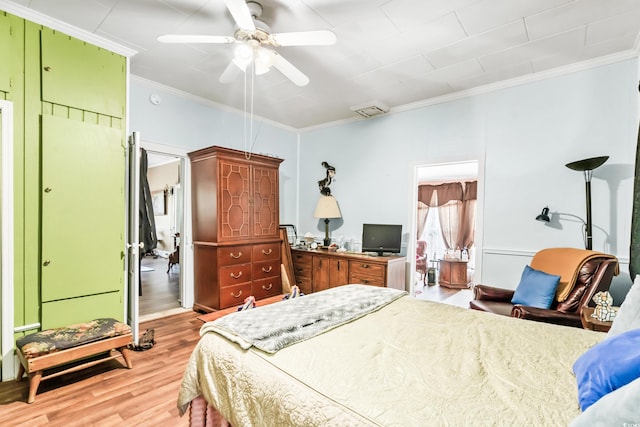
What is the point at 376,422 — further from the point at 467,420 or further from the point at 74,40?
the point at 74,40

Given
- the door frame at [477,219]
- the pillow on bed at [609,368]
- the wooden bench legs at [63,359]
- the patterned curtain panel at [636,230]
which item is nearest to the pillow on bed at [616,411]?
the pillow on bed at [609,368]

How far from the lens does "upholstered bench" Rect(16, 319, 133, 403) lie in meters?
2.03

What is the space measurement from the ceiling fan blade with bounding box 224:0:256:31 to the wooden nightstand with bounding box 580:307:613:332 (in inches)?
118

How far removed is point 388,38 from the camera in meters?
2.58

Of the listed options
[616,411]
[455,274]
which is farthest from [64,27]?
[455,274]

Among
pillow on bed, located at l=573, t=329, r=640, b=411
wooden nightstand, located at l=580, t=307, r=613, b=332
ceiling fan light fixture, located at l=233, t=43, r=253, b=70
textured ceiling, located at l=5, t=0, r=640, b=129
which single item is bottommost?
wooden nightstand, located at l=580, t=307, r=613, b=332

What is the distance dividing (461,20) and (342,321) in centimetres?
241

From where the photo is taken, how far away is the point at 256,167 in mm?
4156

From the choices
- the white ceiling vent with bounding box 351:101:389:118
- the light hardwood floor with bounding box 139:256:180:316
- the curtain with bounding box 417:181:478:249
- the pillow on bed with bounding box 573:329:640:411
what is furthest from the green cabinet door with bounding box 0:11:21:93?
the curtain with bounding box 417:181:478:249

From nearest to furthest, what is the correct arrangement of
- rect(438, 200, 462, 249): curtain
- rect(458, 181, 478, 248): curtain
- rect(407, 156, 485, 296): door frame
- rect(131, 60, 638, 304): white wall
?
rect(131, 60, 638, 304): white wall, rect(407, 156, 485, 296): door frame, rect(458, 181, 478, 248): curtain, rect(438, 200, 462, 249): curtain

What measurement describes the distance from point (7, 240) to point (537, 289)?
4.22 meters

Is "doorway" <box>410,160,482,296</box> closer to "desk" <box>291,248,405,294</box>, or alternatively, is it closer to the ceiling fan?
"desk" <box>291,248,405,294</box>

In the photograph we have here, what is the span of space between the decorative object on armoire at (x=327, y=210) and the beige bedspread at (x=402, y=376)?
9.82ft

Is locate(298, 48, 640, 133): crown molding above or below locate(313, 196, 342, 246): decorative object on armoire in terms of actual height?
above
